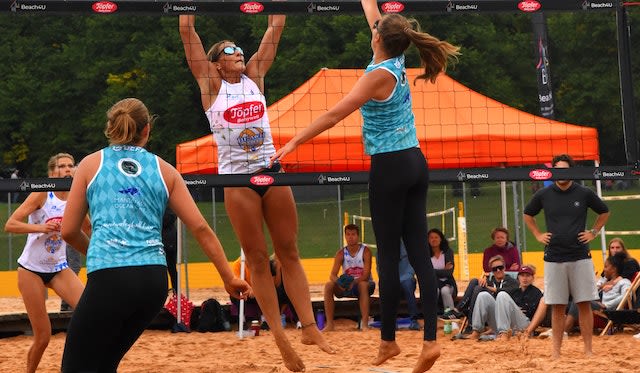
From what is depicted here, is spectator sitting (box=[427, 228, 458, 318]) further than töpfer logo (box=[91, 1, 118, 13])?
Yes

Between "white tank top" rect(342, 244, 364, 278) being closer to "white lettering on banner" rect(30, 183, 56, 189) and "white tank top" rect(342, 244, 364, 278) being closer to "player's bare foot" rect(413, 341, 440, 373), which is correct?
"white lettering on banner" rect(30, 183, 56, 189)

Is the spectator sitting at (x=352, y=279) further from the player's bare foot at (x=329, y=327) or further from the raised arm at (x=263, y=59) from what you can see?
the raised arm at (x=263, y=59)

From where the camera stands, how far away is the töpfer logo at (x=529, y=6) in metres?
7.52

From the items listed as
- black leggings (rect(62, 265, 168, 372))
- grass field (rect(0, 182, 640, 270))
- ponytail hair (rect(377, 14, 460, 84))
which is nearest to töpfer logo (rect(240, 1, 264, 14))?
ponytail hair (rect(377, 14, 460, 84))

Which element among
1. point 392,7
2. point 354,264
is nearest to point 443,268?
point 354,264

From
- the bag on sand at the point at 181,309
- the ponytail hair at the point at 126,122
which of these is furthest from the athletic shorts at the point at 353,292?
the ponytail hair at the point at 126,122

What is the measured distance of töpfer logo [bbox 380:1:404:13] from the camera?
7.42m

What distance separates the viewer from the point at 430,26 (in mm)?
19234

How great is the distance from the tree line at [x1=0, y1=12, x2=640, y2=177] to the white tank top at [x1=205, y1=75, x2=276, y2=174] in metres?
9.32

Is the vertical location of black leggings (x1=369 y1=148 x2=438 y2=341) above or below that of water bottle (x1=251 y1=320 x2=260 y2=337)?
above

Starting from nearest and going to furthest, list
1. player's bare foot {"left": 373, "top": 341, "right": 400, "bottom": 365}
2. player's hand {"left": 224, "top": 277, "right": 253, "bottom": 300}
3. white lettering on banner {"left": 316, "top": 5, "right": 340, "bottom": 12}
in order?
player's hand {"left": 224, "top": 277, "right": 253, "bottom": 300}, player's bare foot {"left": 373, "top": 341, "right": 400, "bottom": 365}, white lettering on banner {"left": 316, "top": 5, "right": 340, "bottom": 12}

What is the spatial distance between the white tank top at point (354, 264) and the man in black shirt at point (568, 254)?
4.33 m

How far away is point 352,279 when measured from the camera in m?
13.4

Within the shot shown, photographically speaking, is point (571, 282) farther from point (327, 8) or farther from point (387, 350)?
point (387, 350)
